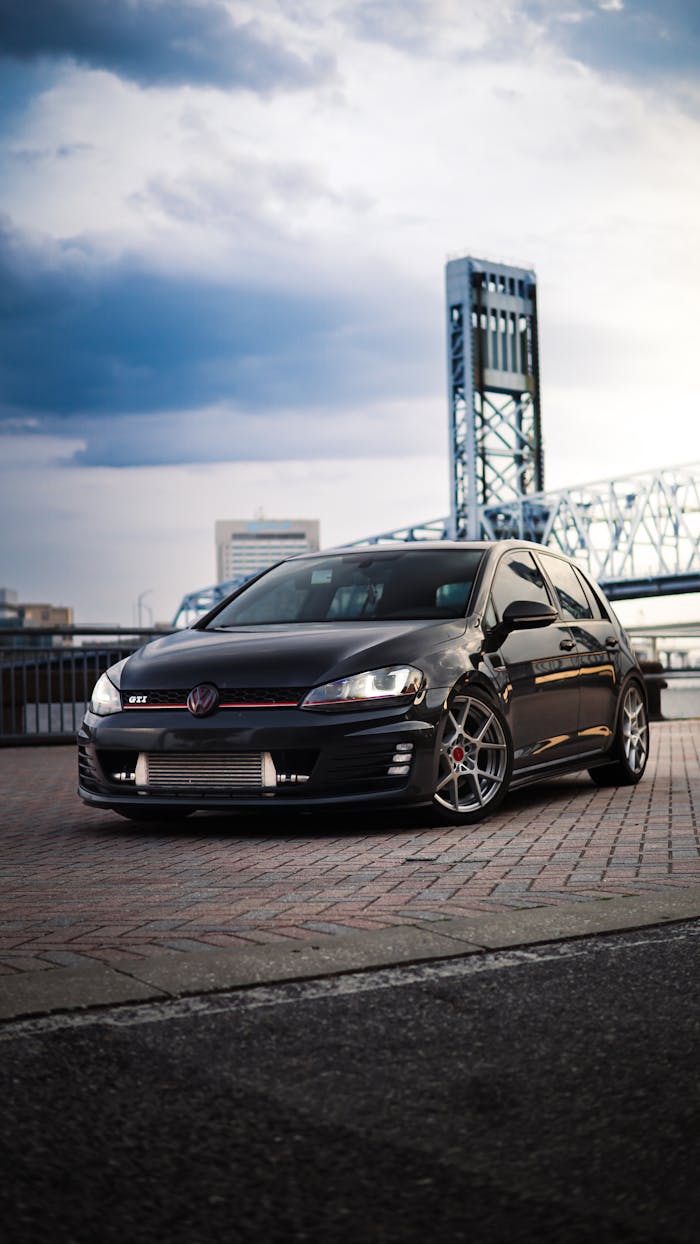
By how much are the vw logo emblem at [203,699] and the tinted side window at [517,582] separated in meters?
1.79

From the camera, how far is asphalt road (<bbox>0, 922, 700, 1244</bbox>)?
2.45m

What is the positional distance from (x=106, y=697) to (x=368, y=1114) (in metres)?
5.00

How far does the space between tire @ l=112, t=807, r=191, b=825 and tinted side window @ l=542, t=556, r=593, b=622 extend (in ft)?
8.50

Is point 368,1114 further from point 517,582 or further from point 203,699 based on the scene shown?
point 517,582

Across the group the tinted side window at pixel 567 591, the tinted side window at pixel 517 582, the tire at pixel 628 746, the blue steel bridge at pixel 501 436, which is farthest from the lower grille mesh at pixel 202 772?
the blue steel bridge at pixel 501 436

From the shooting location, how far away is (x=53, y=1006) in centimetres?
382

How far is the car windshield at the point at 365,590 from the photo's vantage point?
819cm

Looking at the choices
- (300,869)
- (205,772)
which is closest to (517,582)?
(205,772)

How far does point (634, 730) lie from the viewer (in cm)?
970

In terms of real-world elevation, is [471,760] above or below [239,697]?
below

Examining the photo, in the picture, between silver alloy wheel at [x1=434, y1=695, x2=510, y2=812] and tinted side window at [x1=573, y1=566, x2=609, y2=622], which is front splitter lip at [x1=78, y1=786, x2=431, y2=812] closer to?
silver alloy wheel at [x1=434, y1=695, x2=510, y2=812]

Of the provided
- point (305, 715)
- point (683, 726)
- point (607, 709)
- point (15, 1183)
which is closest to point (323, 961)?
point (15, 1183)

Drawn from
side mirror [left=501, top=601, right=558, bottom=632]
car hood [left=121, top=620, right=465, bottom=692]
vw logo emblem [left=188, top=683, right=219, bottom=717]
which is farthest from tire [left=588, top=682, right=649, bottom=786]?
vw logo emblem [left=188, top=683, right=219, bottom=717]

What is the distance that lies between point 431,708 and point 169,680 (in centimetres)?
132
